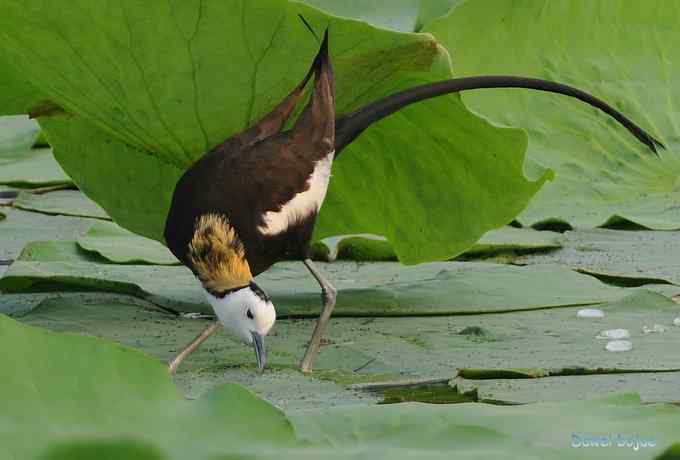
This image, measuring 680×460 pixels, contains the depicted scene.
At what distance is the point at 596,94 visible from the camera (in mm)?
3898

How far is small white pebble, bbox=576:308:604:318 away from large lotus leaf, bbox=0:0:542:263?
0.29 meters

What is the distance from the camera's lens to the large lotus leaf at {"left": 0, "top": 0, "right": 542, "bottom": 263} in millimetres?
2525

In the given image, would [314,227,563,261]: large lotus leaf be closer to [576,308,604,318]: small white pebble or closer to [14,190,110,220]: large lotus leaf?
[576,308,604,318]: small white pebble

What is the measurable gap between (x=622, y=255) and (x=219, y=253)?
3.84ft

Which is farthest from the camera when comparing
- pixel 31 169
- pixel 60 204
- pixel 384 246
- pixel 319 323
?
pixel 31 169

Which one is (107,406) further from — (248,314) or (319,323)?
(319,323)

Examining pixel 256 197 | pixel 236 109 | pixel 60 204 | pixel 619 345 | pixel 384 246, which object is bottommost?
pixel 60 204

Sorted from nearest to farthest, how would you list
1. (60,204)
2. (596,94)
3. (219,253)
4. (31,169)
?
(219,253)
(596,94)
(60,204)
(31,169)

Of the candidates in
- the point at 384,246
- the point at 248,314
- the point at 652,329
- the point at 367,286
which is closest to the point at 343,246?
the point at 384,246

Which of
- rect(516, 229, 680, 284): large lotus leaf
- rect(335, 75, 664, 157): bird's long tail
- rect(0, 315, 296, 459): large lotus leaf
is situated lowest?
rect(516, 229, 680, 284): large lotus leaf

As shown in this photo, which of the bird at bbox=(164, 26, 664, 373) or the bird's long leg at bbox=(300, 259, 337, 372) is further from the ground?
the bird at bbox=(164, 26, 664, 373)

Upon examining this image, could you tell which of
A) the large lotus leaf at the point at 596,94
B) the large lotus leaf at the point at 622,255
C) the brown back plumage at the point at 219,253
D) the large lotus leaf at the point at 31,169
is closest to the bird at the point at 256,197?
the brown back plumage at the point at 219,253

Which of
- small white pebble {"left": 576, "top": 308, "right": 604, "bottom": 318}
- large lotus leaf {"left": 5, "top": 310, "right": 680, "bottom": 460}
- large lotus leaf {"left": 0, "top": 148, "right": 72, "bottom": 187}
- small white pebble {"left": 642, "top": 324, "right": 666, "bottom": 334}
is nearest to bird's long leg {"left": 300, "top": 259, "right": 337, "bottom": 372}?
small white pebble {"left": 576, "top": 308, "right": 604, "bottom": 318}

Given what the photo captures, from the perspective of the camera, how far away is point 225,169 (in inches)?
106
